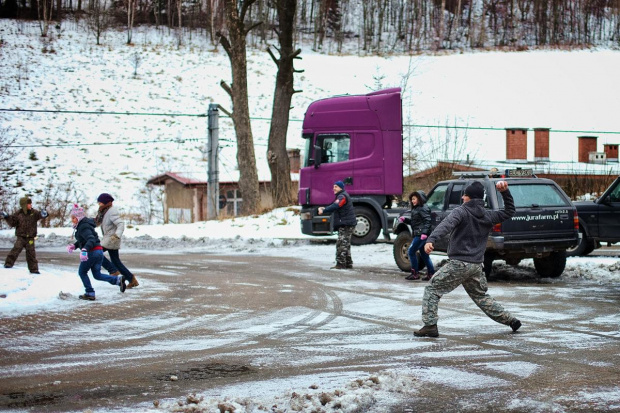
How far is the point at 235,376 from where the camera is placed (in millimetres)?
6867

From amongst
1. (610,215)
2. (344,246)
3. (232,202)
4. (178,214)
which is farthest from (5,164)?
(610,215)

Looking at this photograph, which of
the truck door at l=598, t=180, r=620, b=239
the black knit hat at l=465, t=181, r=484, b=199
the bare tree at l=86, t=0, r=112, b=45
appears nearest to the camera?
the black knit hat at l=465, t=181, r=484, b=199

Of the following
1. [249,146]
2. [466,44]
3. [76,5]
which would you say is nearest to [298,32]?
[466,44]

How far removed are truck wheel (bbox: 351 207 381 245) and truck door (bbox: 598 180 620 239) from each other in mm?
6615

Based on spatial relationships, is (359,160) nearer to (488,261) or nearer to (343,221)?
(343,221)

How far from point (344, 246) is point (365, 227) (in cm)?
566

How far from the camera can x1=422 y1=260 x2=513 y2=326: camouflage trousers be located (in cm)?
880

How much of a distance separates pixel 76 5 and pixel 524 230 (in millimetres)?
85268

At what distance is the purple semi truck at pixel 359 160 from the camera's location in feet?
72.9

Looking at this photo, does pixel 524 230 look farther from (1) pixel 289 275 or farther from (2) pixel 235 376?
(2) pixel 235 376

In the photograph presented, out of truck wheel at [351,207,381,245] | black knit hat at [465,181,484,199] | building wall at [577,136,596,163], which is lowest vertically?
truck wheel at [351,207,381,245]

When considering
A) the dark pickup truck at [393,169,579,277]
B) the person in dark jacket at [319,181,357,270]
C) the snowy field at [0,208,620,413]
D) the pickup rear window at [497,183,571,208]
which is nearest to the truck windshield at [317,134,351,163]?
the snowy field at [0,208,620,413]

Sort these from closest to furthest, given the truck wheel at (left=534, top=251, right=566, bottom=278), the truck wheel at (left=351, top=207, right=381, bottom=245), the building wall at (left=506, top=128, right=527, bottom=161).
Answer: the truck wheel at (left=534, top=251, right=566, bottom=278)
the truck wheel at (left=351, top=207, right=381, bottom=245)
the building wall at (left=506, top=128, right=527, bottom=161)

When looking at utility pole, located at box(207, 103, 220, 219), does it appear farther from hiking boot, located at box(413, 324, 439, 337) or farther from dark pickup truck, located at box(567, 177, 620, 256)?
hiking boot, located at box(413, 324, 439, 337)
